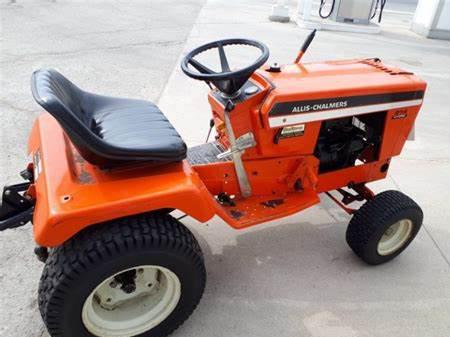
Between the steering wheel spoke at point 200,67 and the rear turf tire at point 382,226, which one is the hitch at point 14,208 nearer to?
the steering wheel spoke at point 200,67

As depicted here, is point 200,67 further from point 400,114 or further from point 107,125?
point 400,114

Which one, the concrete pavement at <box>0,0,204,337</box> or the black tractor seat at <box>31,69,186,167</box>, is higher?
the black tractor seat at <box>31,69,186,167</box>

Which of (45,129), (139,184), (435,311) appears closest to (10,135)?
(45,129)

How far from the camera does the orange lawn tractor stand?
149cm

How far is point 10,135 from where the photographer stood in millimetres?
3279

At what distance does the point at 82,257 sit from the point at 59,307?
22 cm

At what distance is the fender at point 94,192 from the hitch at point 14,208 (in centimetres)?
11

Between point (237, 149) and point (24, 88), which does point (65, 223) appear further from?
point (24, 88)

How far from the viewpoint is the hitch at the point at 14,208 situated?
5.42ft

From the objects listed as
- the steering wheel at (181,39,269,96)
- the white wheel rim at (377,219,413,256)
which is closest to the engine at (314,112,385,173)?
the white wheel rim at (377,219,413,256)

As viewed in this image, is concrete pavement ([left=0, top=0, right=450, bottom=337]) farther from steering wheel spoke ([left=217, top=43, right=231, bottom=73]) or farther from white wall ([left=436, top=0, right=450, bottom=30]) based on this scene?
white wall ([left=436, top=0, right=450, bottom=30])

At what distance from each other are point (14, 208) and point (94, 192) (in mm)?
478

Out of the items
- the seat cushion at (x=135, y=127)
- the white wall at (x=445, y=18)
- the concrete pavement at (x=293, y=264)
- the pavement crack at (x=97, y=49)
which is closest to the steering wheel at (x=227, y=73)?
the seat cushion at (x=135, y=127)

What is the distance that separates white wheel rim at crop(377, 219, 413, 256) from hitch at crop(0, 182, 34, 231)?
6.02 feet
